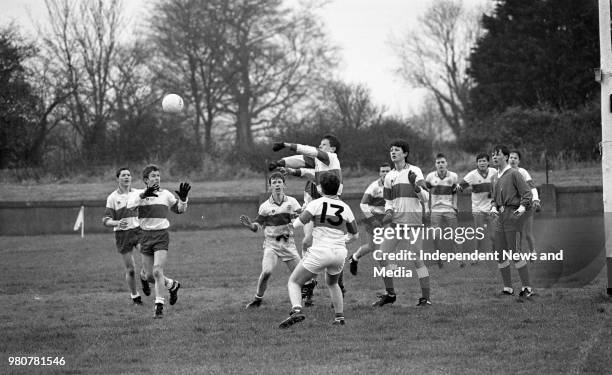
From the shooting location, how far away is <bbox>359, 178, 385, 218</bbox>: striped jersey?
1512 centimetres

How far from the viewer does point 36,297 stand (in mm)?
13312

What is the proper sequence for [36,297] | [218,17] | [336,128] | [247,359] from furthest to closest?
[218,17] < [336,128] < [36,297] < [247,359]

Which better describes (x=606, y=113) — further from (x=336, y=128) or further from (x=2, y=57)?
(x=2, y=57)

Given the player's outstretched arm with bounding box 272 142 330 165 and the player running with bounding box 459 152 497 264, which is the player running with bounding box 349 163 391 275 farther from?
the player's outstretched arm with bounding box 272 142 330 165

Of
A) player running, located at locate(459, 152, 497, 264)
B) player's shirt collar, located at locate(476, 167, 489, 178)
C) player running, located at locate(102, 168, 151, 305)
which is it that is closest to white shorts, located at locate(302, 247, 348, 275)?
player running, located at locate(102, 168, 151, 305)

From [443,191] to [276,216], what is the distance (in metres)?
5.24

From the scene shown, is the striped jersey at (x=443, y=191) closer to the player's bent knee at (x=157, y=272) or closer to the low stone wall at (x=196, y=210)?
the player's bent knee at (x=157, y=272)

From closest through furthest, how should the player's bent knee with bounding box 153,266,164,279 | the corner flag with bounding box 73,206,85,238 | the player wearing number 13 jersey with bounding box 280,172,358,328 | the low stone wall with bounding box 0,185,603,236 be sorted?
the player wearing number 13 jersey with bounding box 280,172,358,328 < the player's bent knee with bounding box 153,266,164,279 < the corner flag with bounding box 73,206,85,238 < the low stone wall with bounding box 0,185,603,236

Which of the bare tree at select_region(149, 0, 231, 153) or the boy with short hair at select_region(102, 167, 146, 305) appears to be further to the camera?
the bare tree at select_region(149, 0, 231, 153)

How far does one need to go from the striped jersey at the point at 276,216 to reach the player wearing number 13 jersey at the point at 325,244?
1928 millimetres

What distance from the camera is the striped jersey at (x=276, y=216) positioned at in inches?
473

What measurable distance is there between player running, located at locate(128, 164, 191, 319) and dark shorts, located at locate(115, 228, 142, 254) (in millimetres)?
1250

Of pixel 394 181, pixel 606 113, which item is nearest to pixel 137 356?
pixel 394 181

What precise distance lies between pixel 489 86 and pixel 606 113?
28025 millimetres
